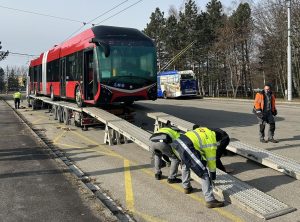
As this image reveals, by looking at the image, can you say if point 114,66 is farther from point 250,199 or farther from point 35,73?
point 35,73

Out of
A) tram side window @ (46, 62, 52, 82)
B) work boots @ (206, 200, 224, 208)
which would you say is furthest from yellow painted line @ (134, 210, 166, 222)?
tram side window @ (46, 62, 52, 82)

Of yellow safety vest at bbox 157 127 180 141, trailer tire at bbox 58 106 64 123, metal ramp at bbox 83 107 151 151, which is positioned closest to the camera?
yellow safety vest at bbox 157 127 180 141

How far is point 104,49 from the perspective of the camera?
1398 cm

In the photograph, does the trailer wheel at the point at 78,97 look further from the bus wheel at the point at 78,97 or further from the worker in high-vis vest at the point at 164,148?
the worker in high-vis vest at the point at 164,148

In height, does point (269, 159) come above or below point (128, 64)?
below

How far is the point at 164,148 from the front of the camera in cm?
786

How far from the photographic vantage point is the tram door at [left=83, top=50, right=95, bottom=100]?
49.7 ft

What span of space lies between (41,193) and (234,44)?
1902 inches

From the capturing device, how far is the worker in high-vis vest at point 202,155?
6469 millimetres

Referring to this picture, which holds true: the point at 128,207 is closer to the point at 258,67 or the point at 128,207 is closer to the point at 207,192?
the point at 207,192

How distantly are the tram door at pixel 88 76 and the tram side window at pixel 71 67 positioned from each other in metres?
1.52

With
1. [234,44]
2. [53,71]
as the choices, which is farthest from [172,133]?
[234,44]

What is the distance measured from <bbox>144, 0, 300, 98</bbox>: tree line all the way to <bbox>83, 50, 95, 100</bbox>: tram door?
105 ft

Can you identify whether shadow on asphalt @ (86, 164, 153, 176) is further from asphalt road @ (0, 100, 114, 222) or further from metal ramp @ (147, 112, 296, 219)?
metal ramp @ (147, 112, 296, 219)
